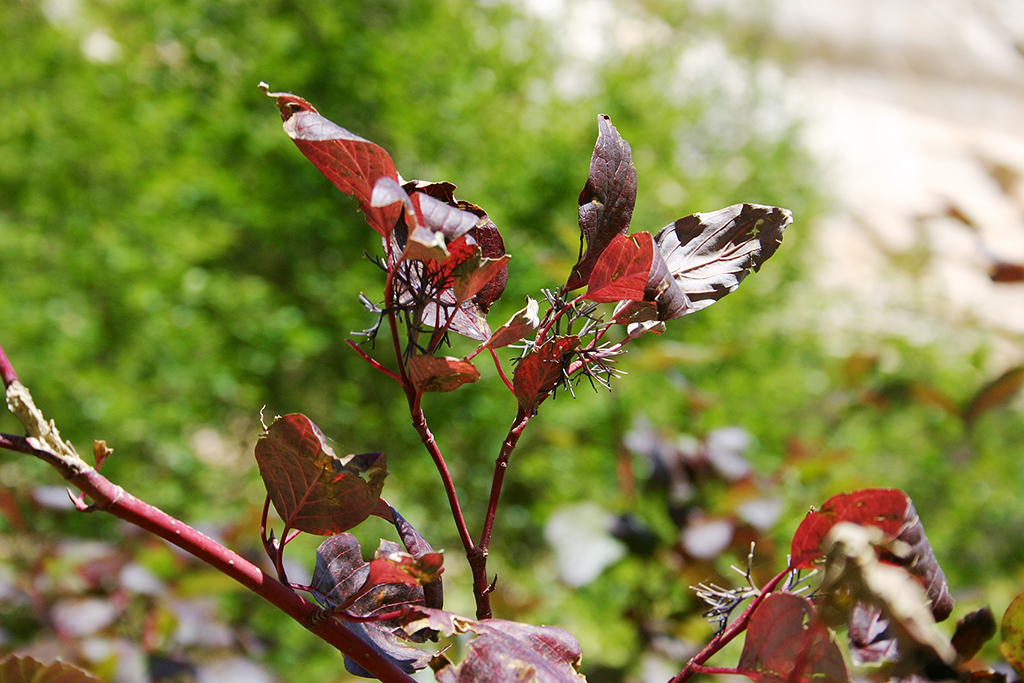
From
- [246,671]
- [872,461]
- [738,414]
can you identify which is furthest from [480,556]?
[872,461]

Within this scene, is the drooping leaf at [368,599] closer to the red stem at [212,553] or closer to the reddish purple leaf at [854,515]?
the red stem at [212,553]

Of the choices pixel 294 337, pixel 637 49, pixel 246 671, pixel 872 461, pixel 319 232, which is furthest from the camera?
pixel 637 49

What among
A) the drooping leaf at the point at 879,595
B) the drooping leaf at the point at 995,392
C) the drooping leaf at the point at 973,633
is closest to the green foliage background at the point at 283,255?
the drooping leaf at the point at 995,392

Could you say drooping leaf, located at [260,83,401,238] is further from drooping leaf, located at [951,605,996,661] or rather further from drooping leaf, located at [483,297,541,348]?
drooping leaf, located at [951,605,996,661]

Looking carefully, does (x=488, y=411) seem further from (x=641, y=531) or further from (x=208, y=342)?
(x=641, y=531)

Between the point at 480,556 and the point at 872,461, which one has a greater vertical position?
the point at 480,556

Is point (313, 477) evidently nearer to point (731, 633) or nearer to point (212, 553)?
point (212, 553)

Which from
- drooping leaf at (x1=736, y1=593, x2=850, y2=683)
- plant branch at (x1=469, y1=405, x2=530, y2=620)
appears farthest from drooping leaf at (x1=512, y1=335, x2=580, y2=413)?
drooping leaf at (x1=736, y1=593, x2=850, y2=683)

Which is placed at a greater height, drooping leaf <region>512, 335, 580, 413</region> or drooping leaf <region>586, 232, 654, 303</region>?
drooping leaf <region>586, 232, 654, 303</region>
